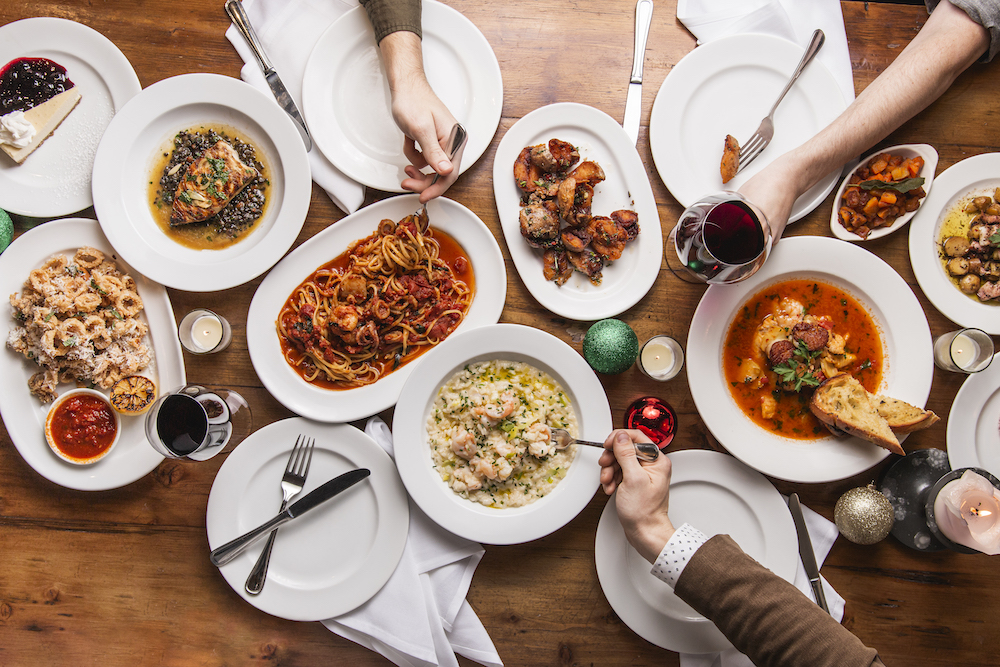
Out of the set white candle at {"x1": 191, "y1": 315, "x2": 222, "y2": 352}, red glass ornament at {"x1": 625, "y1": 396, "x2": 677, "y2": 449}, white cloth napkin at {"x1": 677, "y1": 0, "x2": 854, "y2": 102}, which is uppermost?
white cloth napkin at {"x1": 677, "y1": 0, "x2": 854, "y2": 102}

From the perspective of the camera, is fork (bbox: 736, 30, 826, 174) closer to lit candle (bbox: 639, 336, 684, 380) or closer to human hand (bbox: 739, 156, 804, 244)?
human hand (bbox: 739, 156, 804, 244)

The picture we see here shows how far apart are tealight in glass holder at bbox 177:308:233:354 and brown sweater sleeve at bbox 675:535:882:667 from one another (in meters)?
3.48

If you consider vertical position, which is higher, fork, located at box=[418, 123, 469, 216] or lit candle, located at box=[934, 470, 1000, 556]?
fork, located at box=[418, 123, 469, 216]

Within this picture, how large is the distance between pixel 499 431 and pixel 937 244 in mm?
3426

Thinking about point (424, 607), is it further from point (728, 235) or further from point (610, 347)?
point (728, 235)

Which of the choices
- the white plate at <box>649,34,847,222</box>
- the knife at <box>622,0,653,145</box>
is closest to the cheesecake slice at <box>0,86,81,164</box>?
the knife at <box>622,0,653,145</box>

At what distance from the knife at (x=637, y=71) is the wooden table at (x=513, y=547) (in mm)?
86

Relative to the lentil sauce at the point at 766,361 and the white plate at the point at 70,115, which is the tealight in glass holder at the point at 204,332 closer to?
the white plate at the point at 70,115

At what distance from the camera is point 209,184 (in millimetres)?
3652

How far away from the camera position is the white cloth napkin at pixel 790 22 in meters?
3.77

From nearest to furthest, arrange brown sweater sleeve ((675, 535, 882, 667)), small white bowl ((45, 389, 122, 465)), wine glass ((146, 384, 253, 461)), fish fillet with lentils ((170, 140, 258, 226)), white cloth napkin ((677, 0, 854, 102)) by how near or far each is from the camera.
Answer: brown sweater sleeve ((675, 535, 882, 667)), wine glass ((146, 384, 253, 461)), small white bowl ((45, 389, 122, 465)), fish fillet with lentils ((170, 140, 258, 226)), white cloth napkin ((677, 0, 854, 102))

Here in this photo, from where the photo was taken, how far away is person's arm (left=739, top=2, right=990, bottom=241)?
3.48 meters

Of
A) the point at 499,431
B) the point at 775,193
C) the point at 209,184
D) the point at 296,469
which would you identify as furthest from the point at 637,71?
the point at 296,469

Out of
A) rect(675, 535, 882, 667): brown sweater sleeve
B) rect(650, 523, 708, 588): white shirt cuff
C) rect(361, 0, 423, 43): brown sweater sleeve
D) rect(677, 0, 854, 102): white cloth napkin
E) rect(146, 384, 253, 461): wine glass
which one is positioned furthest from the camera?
rect(677, 0, 854, 102): white cloth napkin
